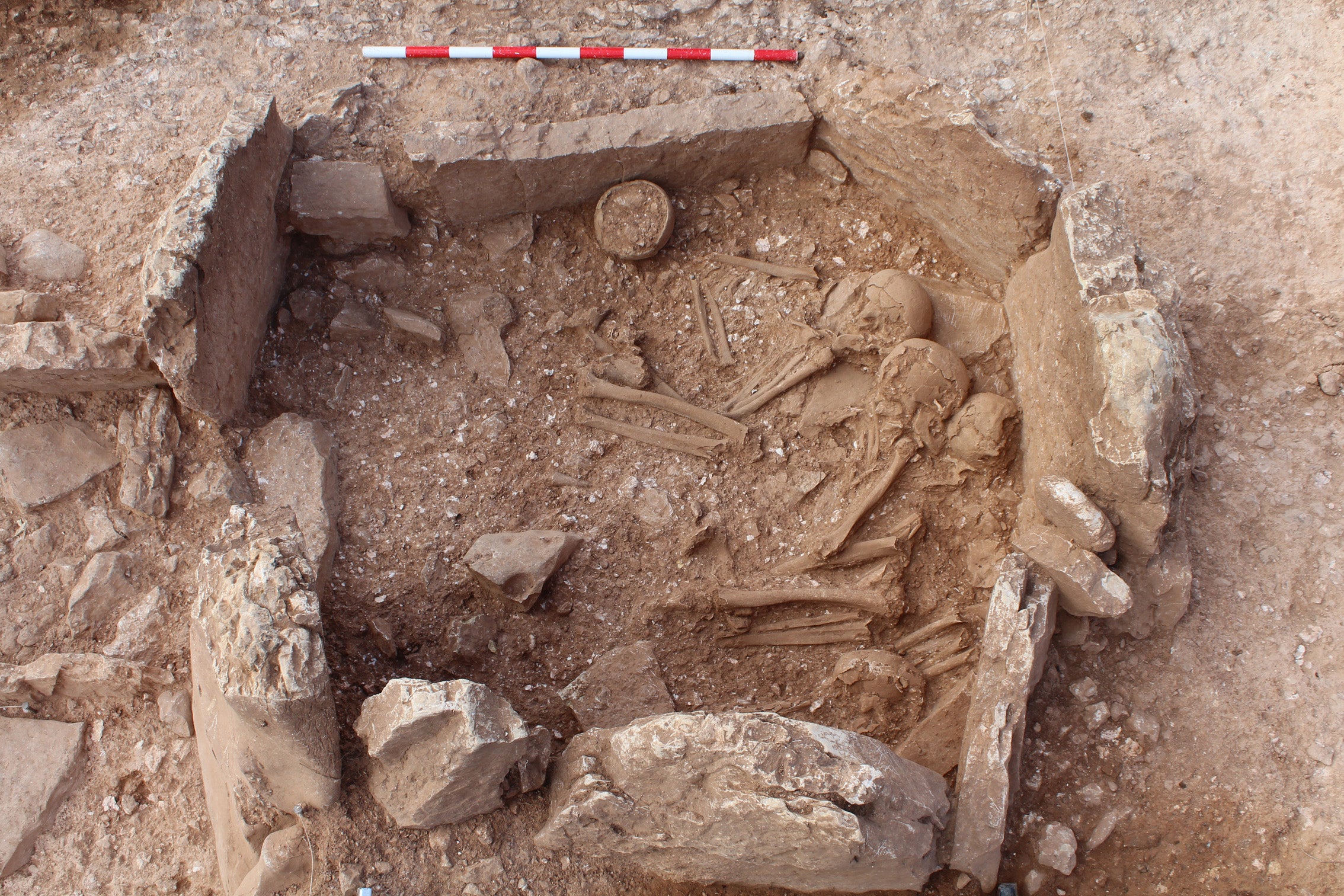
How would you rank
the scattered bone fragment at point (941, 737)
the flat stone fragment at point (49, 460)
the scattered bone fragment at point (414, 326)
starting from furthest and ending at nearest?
1. the scattered bone fragment at point (414, 326)
2. the flat stone fragment at point (49, 460)
3. the scattered bone fragment at point (941, 737)

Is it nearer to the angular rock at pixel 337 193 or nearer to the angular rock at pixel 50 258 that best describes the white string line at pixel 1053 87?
the angular rock at pixel 337 193

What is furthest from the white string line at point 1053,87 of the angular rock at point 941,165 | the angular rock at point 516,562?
the angular rock at point 516,562

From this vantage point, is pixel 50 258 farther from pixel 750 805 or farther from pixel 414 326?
pixel 750 805

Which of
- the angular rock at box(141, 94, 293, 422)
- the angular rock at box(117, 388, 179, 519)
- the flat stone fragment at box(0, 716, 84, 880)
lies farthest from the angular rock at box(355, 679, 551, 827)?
the angular rock at box(141, 94, 293, 422)

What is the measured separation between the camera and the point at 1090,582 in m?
3.40

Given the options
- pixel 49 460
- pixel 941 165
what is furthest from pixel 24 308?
pixel 941 165

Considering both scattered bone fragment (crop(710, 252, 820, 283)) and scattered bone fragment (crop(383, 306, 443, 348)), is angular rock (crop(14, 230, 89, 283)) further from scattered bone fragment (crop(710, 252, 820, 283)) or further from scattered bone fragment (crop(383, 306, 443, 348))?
scattered bone fragment (crop(710, 252, 820, 283))

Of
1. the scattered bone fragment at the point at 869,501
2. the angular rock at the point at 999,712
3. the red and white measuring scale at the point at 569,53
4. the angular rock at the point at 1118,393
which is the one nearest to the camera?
the angular rock at the point at 999,712

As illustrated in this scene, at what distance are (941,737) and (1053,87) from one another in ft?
11.5

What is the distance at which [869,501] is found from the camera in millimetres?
4094

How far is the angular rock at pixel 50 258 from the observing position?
4125 millimetres

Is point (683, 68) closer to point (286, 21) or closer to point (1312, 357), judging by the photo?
point (286, 21)

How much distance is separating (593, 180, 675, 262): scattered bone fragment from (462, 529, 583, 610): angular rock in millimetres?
1584

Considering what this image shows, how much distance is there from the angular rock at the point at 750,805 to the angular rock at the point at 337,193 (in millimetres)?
2810
